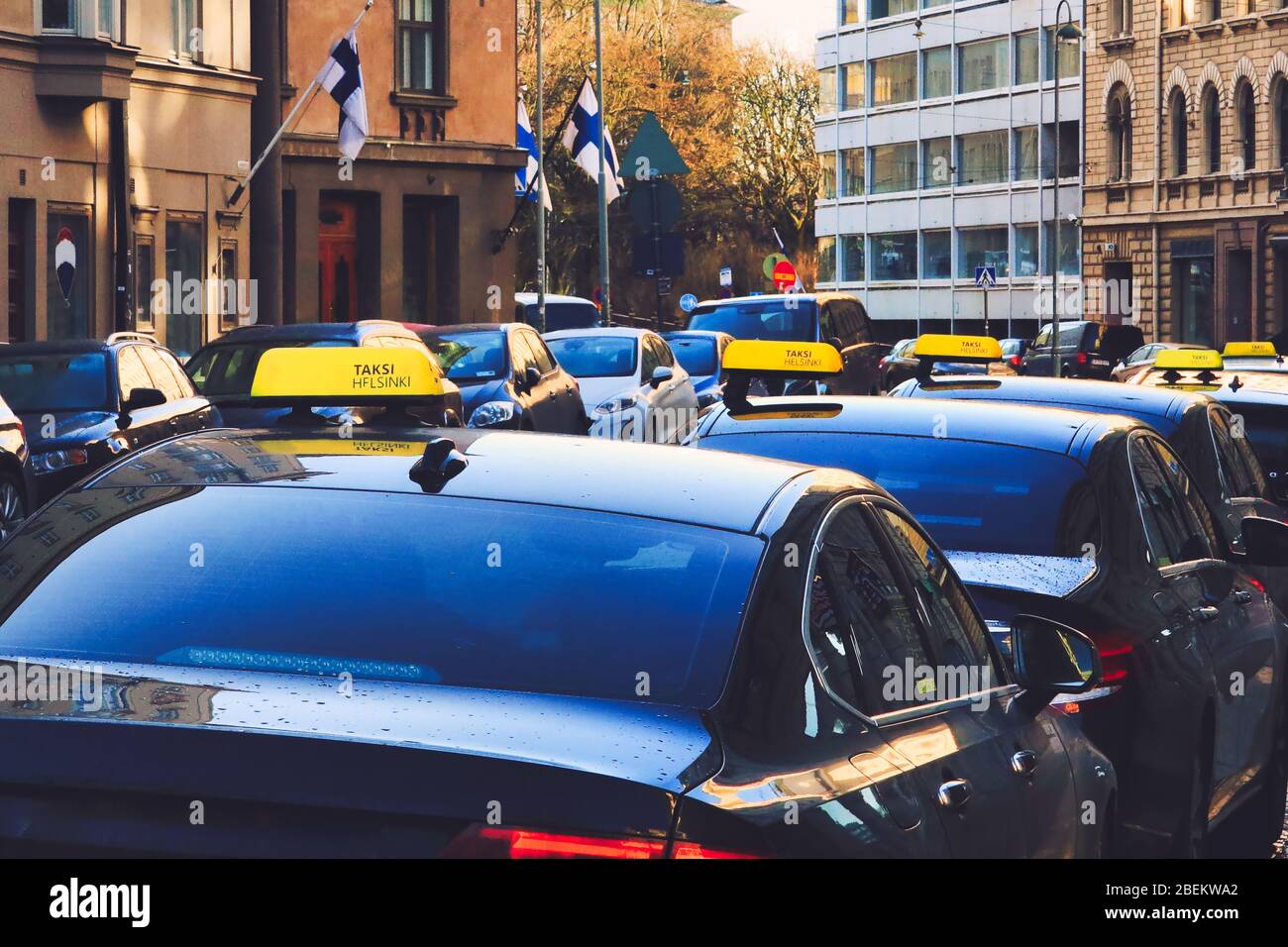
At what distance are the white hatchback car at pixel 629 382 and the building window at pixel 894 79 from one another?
216 ft

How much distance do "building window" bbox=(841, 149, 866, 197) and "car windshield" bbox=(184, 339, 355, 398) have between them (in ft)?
243

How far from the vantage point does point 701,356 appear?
28.9 meters

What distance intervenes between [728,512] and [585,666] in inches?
22.0

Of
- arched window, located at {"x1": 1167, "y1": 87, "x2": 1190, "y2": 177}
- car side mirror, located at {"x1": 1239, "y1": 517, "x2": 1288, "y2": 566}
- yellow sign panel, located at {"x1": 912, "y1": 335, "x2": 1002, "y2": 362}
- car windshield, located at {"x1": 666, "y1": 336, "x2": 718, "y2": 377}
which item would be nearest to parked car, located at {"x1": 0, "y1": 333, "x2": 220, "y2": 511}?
yellow sign panel, located at {"x1": 912, "y1": 335, "x2": 1002, "y2": 362}

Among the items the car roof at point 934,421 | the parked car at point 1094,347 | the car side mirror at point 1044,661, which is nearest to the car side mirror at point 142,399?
the car roof at point 934,421

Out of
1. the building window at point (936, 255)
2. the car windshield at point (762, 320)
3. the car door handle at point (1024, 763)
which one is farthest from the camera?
the building window at point (936, 255)

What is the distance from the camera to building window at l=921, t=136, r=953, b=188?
88.9m

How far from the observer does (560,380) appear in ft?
75.4

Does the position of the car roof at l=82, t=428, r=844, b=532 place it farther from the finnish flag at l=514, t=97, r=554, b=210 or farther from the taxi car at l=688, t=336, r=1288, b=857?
the finnish flag at l=514, t=97, r=554, b=210

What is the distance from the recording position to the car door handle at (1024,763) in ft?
15.4

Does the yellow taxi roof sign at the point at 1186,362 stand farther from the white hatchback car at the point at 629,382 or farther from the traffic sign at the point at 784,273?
the traffic sign at the point at 784,273

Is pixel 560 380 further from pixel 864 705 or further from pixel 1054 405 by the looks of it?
pixel 864 705

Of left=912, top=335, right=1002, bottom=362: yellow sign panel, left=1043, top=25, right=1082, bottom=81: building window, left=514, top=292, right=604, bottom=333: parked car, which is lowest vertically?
left=912, top=335, right=1002, bottom=362: yellow sign panel

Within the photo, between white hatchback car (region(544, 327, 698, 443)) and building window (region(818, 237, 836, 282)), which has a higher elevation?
building window (region(818, 237, 836, 282))
